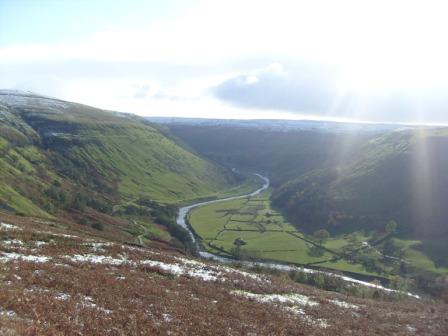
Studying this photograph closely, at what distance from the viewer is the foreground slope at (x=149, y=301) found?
63.9 ft

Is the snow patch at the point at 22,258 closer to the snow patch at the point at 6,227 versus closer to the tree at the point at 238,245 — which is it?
the snow patch at the point at 6,227

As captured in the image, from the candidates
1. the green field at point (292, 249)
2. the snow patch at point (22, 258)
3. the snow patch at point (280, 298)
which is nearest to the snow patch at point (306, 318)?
the snow patch at point (280, 298)

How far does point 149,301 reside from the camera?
25078 millimetres

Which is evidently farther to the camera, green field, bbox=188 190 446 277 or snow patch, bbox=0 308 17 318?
green field, bbox=188 190 446 277

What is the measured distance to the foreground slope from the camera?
19469 mm

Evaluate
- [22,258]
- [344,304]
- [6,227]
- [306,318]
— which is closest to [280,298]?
[306,318]

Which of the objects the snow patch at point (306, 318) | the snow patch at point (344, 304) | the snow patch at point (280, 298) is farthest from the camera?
the snow patch at point (344, 304)

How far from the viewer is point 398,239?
191375 millimetres

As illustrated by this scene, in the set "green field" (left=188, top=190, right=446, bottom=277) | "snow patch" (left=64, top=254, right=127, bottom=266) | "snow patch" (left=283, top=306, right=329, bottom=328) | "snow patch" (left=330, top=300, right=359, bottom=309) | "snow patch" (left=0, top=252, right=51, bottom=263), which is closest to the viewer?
"snow patch" (left=283, top=306, right=329, bottom=328)

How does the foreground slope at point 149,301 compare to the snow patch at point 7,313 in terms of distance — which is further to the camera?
the foreground slope at point 149,301

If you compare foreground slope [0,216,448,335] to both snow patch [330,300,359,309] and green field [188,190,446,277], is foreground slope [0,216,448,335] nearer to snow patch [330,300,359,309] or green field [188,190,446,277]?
snow patch [330,300,359,309]

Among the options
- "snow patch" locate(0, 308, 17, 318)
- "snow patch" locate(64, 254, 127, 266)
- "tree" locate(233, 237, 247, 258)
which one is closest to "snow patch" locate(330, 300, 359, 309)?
"snow patch" locate(64, 254, 127, 266)

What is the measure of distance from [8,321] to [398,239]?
197m

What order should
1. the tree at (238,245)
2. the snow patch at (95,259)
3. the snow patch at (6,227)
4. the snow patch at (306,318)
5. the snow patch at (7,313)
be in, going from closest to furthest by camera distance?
the snow patch at (7,313) < the snow patch at (306,318) < the snow patch at (95,259) < the snow patch at (6,227) < the tree at (238,245)
